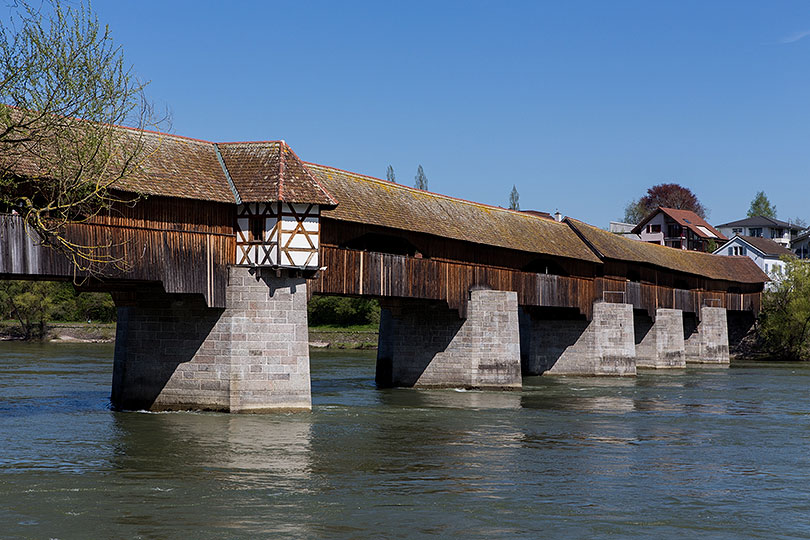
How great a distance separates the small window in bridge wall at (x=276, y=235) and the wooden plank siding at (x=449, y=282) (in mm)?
1540

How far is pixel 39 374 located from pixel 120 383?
471 inches

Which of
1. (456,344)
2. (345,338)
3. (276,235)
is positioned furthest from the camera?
(345,338)

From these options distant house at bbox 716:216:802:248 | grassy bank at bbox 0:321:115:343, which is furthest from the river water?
distant house at bbox 716:216:802:248

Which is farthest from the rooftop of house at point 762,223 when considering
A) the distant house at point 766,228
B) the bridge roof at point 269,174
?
the bridge roof at point 269,174

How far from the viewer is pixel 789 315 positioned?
50188 mm

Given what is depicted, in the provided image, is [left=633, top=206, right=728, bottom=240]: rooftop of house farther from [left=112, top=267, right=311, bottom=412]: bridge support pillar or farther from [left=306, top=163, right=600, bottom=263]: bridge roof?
[left=112, top=267, right=311, bottom=412]: bridge support pillar

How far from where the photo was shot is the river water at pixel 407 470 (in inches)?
407

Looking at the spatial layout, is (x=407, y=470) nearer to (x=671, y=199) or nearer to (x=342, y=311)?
(x=342, y=311)

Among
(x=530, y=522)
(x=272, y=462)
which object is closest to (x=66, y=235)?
Answer: (x=272, y=462)

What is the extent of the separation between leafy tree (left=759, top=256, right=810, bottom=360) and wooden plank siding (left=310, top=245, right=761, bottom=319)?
14.7 meters

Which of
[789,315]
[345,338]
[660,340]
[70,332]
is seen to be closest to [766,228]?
[789,315]

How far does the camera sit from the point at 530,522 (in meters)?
10.6

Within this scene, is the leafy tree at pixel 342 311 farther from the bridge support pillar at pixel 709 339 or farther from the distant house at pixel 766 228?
the distant house at pixel 766 228

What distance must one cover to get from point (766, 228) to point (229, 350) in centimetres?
7364
